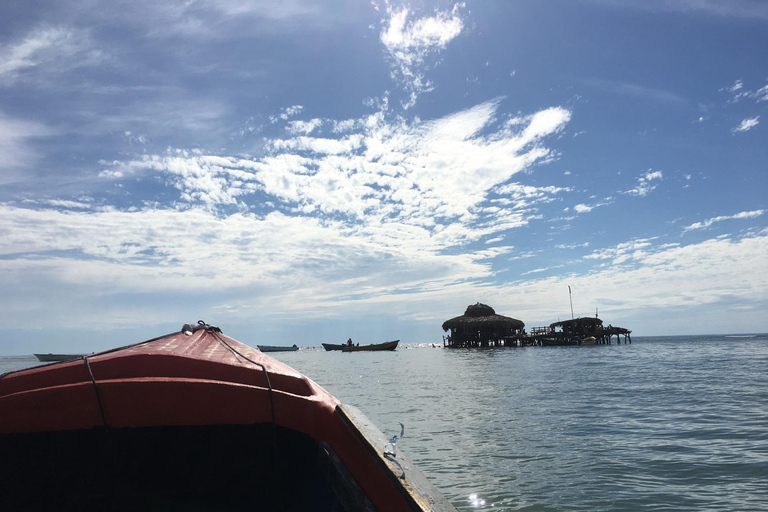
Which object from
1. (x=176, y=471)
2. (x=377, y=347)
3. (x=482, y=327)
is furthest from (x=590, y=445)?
(x=377, y=347)

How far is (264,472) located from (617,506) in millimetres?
4549

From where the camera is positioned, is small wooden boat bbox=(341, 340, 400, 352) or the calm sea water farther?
small wooden boat bbox=(341, 340, 400, 352)

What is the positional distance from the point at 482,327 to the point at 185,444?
5645 cm

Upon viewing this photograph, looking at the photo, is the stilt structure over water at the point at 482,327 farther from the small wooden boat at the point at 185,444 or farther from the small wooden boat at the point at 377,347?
the small wooden boat at the point at 185,444

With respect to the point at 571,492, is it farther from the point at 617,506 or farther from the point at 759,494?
the point at 759,494

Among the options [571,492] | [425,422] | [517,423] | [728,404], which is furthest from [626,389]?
Result: [571,492]

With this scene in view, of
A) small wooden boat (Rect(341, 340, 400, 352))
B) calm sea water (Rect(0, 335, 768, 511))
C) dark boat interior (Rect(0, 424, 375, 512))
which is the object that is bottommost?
calm sea water (Rect(0, 335, 768, 511))

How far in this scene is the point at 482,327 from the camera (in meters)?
56.6

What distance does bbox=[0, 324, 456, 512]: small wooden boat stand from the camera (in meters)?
2.17

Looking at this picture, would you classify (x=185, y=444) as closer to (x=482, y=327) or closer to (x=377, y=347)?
(x=482, y=327)

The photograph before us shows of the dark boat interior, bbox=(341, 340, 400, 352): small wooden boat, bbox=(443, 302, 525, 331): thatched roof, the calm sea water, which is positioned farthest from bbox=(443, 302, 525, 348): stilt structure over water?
the dark boat interior

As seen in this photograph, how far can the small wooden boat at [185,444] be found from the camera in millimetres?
2166

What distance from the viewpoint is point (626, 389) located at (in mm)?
15305

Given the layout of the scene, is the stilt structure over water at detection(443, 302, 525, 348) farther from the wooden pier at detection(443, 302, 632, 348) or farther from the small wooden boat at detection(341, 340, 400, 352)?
the small wooden boat at detection(341, 340, 400, 352)
